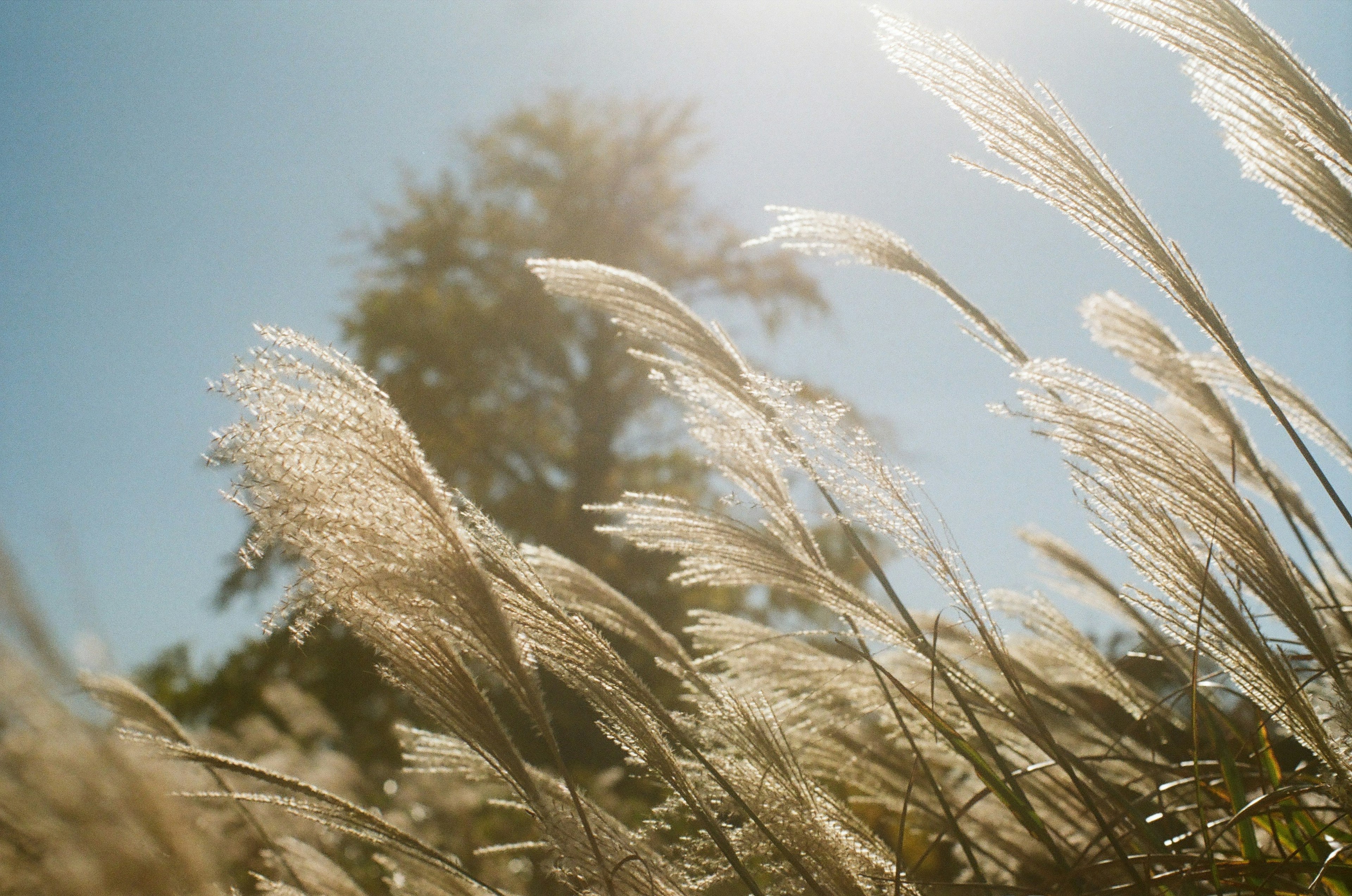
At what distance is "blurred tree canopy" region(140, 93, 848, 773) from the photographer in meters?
8.88

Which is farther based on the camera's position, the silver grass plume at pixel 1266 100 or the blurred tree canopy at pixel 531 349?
the blurred tree canopy at pixel 531 349

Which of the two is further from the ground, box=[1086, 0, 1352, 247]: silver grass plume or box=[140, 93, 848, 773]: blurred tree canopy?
box=[1086, 0, 1352, 247]: silver grass plume

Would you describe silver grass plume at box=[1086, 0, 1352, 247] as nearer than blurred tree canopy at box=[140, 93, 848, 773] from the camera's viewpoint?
Yes

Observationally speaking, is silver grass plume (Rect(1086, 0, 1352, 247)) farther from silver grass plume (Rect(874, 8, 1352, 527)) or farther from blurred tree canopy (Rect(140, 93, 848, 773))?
blurred tree canopy (Rect(140, 93, 848, 773))

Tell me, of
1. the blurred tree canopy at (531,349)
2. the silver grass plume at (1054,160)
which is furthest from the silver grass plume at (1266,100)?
the blurred tree canopy at (531,349)

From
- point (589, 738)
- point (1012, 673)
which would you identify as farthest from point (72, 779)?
point (589, 738)

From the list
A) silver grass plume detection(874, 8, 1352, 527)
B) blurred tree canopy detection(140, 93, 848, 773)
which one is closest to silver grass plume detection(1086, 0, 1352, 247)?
silver grass plume detection(874, 8, 1352, 527)

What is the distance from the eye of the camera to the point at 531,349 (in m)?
10.4

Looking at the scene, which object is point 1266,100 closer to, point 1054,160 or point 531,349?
point 1054,160

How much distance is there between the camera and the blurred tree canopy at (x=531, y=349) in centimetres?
888

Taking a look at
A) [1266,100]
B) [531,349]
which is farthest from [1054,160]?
[531,349]

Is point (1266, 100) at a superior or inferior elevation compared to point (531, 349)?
superior

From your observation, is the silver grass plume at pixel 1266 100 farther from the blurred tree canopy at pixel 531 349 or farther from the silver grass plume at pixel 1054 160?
the blurred tree canopy at pixel 531 349

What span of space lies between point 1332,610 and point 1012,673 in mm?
1003
